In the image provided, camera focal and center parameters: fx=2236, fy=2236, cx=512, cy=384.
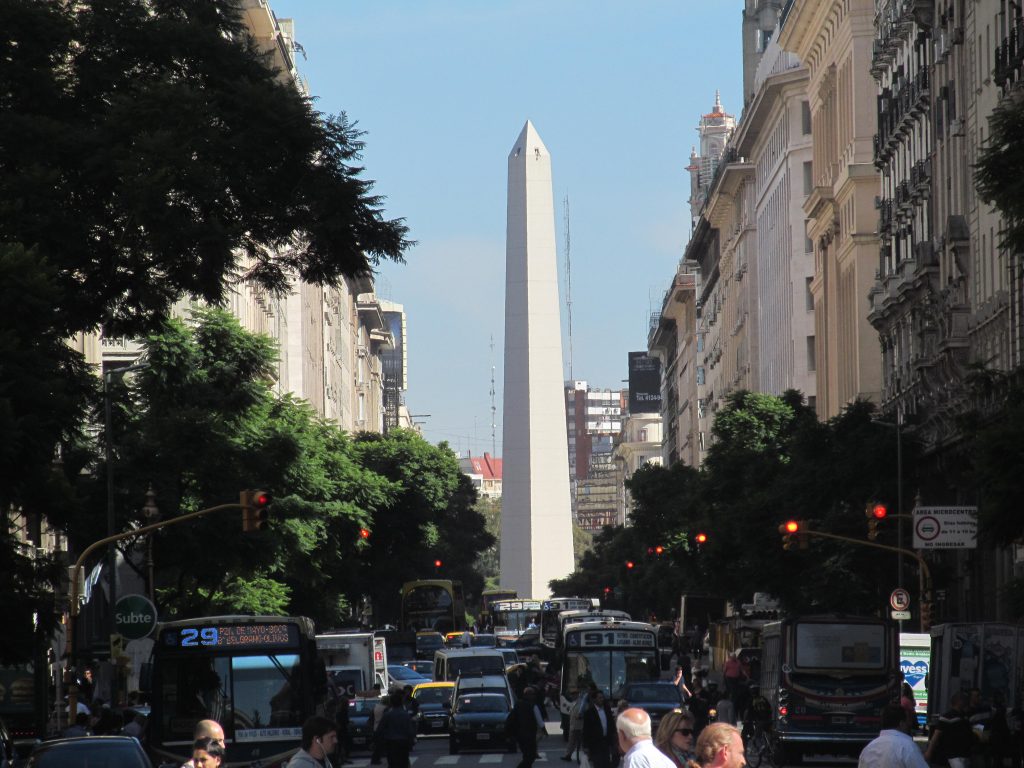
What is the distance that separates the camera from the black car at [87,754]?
20.6m

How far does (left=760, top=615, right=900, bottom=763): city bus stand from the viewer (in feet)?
118

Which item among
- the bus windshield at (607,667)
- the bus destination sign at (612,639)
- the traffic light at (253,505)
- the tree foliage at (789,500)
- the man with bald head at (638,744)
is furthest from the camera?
the tree foliage at (789,500)

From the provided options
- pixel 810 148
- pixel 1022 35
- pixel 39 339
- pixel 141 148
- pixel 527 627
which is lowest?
pixel 527 627

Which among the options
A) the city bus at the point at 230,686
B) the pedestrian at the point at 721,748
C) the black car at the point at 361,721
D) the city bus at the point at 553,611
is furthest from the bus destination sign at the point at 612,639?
the pedestrian at the point at 721,748

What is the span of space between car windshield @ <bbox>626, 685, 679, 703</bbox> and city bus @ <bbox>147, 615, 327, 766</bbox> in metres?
11.4

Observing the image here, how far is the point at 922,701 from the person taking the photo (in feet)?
141

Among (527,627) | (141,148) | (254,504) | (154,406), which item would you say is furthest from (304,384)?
(141,148)

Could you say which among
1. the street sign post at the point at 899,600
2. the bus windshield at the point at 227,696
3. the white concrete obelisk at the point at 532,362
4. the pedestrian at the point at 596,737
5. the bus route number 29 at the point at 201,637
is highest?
the white concrete obelisk at the point at 532,362

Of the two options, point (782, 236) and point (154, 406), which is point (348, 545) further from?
point (782, 236)

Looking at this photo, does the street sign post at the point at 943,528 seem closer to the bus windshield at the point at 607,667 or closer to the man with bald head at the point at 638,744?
the bus windshield at the point at 607,667

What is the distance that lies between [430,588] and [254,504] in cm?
5883

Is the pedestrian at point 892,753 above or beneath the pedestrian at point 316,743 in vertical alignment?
beneath

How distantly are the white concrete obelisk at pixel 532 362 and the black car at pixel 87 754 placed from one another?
305 feet

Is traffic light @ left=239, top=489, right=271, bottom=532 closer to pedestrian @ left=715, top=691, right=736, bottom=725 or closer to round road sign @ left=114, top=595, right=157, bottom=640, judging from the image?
round road sign @ left=114, top=595, right=157, bottom=640
